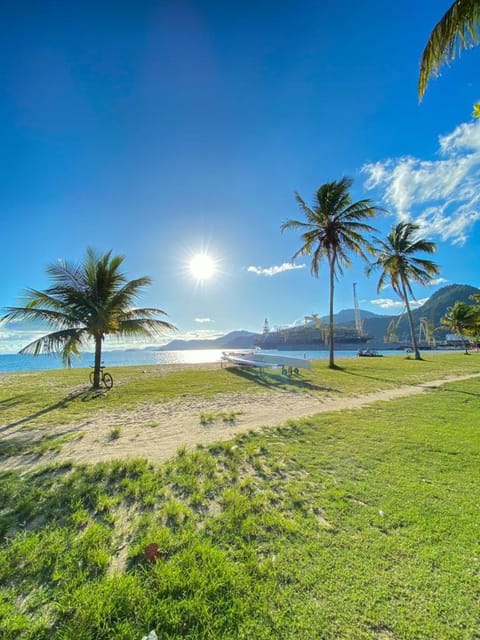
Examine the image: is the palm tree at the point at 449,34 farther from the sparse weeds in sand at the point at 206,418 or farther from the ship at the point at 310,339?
the ship at the point at 310,339

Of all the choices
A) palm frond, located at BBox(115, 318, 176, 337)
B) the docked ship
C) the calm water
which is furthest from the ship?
palm frond, located at BBox(115, 318, 176, 337)

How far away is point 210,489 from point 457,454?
4.40m

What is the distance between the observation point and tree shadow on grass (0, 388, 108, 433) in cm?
668

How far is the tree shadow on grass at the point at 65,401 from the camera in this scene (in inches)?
263

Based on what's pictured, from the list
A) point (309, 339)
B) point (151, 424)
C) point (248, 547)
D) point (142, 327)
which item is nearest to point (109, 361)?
point (142, 327)

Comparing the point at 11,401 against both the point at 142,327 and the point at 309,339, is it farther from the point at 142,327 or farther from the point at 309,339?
the point at 309,339

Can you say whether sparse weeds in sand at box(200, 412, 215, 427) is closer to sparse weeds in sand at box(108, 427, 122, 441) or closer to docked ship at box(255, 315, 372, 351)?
sparse weeds in sand at box(108, 427, 122, 441)

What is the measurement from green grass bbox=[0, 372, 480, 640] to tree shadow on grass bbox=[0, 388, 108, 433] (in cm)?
360

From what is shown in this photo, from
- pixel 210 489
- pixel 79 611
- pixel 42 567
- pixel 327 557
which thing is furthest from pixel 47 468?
pixel 327 557

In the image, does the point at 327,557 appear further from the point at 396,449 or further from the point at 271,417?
the point at 271,417

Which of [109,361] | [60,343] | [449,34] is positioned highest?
[449,34]

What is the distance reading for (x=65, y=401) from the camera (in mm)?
9266

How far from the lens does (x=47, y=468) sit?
4.11m

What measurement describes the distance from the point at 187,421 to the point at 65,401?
5687 mm
